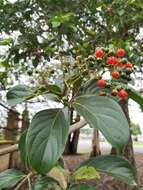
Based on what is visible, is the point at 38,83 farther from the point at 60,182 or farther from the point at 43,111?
the point at 60,182

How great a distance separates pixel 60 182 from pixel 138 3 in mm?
1703

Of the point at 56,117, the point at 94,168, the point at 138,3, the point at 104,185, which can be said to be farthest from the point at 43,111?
the point at 104,185

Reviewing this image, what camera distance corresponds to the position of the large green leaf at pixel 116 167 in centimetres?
96

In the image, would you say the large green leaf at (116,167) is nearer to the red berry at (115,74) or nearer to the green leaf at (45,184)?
the green leaf at (45,184)

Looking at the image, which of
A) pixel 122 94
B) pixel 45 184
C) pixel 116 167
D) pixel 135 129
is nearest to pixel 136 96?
pixel 122 94

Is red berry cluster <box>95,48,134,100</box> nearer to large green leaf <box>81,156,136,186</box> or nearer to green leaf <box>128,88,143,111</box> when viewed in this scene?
green leaf <box>128,88,143,111</box>

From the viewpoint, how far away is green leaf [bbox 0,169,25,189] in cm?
105

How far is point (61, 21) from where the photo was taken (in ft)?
7.86

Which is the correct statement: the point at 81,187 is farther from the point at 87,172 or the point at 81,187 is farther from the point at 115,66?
the point at 115,66

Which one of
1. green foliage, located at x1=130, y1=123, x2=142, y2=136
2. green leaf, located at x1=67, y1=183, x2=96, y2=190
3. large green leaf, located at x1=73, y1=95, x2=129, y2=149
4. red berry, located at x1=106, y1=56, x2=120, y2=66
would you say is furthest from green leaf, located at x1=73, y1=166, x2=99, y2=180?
green foliage, located at x1=130, y1=123, x2=142, y2=136

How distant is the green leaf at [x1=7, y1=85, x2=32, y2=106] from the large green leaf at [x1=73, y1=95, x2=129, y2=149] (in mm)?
196

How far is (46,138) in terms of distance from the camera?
900mm

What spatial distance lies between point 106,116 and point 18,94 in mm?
311

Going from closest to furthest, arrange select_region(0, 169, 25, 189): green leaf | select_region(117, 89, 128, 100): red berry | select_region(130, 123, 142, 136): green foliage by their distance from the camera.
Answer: select_region(117, 89, 128, 100): red berry → select_region(0, 169, 25, 189): green leaf → select_region(130, 123, 142, 136): green foliage
